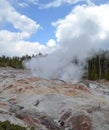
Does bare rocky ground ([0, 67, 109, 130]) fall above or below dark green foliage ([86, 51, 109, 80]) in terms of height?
below

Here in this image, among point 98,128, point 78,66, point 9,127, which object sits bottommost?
point 98,128

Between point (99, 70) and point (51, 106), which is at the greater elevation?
point (99, 70)

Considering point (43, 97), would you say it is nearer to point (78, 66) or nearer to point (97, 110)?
point (97, 110)

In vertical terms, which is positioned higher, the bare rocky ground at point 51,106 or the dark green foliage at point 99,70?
the dark green foliage at point 99,70

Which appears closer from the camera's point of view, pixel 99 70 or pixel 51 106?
pixel 51 106

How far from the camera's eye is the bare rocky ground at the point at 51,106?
56.6ft

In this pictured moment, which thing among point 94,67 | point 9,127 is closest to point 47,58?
point 9,127

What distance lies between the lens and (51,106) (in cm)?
2030

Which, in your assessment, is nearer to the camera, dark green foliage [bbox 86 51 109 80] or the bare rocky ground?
the bare rocky ground

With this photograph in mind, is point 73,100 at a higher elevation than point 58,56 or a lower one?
lower

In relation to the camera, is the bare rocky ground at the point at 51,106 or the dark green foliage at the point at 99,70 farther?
the dark green foliage at the point at 99,70

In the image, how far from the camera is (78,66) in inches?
1439

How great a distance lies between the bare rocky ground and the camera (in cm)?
1725

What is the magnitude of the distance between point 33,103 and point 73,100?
258 cm
